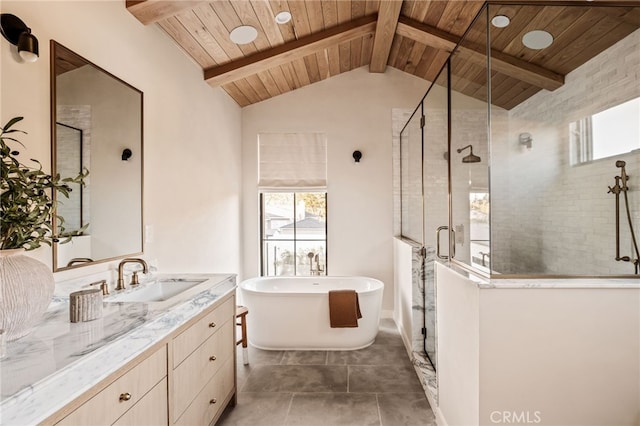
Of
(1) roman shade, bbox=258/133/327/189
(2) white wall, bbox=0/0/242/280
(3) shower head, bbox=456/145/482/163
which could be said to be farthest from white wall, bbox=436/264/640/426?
(1) roman shade, bbox=258/133/327/189

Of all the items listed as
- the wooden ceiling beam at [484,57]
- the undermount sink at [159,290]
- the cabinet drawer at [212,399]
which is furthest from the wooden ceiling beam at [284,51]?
the cabinet drawer at [212,399]

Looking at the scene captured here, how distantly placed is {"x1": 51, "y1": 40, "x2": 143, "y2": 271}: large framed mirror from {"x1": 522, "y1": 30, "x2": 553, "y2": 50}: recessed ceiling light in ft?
8.00

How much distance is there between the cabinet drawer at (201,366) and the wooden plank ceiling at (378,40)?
2059 millimetres

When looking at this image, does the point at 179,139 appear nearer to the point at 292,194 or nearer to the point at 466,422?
the point at 292,194

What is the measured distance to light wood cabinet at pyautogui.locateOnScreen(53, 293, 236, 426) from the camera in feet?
3.43

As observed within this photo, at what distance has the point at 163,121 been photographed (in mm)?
2373

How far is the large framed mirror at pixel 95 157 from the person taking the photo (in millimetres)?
1503

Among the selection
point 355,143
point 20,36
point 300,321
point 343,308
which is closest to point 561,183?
point 343,308

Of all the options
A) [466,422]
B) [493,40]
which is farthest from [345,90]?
[466,422]

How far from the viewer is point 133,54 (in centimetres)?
204

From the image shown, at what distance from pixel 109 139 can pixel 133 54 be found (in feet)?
2.03

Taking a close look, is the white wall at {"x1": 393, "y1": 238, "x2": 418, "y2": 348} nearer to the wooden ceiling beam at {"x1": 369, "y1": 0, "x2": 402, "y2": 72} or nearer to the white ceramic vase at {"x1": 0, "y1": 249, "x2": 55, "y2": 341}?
the wooden ceiling beam at {"x1": 369, "y1": 0, "x2": 402, "y2": 72}

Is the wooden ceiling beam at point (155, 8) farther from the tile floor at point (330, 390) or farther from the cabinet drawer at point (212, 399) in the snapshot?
the tile floor at point (330, 390)

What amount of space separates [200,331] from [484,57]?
2.17m
